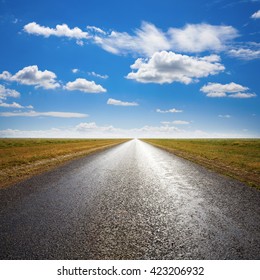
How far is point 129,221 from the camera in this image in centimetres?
588

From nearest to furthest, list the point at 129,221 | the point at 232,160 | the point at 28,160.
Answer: the point at 129,221 → the point at 28,160 → the point at 232,160

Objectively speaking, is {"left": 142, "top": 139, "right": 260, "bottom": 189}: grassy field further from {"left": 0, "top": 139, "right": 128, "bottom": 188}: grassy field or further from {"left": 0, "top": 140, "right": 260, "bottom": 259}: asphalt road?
{"left": 0, "top": 139, "right": 128, "bottom": 188}: grassy field

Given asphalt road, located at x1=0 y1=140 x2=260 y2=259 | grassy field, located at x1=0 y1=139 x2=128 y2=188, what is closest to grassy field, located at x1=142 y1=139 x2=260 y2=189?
asphalt road, located at x1=0 y1=140 x2=260 y2=259

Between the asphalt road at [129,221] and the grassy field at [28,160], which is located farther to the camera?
the grassy field at [28,160]

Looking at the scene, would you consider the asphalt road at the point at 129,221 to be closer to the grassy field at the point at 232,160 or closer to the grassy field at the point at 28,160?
the grassy field at the point at 28,160

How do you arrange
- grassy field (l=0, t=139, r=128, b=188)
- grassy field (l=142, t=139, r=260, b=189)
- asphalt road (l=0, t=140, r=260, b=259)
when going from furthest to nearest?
grassy field (l=142, t=139, r=260, b=189) < grassy field (l=0, t=139, r=128, b=188) < asphalt road (l=0, t=140, r=260, b=259)

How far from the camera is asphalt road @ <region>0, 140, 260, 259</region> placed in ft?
14.1

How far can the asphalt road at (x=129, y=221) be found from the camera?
4.29 meters

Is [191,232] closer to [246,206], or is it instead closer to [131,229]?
[131,229]

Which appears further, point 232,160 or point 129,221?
point 232,160

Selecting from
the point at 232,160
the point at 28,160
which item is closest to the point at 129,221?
the point at 28,160

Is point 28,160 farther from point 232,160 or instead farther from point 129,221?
point 232,160

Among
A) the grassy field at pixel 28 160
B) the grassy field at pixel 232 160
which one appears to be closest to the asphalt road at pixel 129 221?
the grassy field at pixel 28 160

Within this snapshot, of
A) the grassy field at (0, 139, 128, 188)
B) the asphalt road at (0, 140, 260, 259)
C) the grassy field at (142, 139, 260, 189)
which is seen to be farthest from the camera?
the grassy field at (142, 139, 260, 189)
